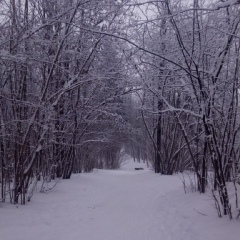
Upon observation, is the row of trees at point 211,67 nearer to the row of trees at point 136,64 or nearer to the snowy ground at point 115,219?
the row of trees at point 136,64

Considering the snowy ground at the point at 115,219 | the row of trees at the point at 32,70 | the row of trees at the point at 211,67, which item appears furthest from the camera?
the row of trees at the point at 32,70

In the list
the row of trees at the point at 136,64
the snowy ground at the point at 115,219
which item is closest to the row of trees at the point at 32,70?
the row of trees at the point at 136,64

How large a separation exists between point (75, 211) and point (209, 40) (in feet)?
13.4

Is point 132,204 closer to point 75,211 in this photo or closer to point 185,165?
point 75,211

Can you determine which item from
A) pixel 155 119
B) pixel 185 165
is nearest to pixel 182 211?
pixel 185 165

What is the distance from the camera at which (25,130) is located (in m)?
6.77

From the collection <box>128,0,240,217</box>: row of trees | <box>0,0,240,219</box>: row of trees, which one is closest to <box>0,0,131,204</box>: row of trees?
<box>0,0,240,219</box>: row of trees

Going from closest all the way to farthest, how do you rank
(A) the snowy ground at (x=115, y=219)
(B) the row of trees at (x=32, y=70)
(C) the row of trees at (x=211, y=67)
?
(A) the snowy ground at (x=115, y=219) → (C) the row of trees at (x=211, y=67) → (B) the row of trees at (x=32, y=70)

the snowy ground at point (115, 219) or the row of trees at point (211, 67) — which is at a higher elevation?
the row of trees at point (211, 67)

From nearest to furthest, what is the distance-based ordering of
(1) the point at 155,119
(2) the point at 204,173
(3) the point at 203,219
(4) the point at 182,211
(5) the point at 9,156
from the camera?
(3) the point at 203,219
(4) the point at 182,211
(5) the point at 9,156
(2) the point at 204,173
(1) the point at 155,119

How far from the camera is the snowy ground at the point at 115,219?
14.8 feet

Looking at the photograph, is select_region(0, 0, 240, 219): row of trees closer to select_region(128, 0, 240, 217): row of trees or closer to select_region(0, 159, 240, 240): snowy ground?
select_region(128, 0, 240, 217): row of trees

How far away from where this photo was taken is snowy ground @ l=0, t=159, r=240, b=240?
14.8 ft

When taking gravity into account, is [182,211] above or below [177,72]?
below
